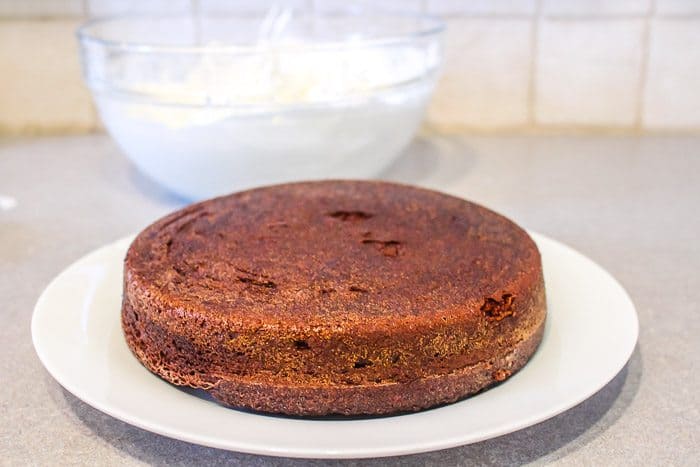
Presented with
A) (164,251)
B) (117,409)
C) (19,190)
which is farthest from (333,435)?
(19,190)

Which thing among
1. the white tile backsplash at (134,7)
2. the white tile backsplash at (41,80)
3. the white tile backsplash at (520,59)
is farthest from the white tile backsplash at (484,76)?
the white tile backsplash at (41,80)

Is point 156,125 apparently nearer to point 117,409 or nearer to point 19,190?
point 19,190

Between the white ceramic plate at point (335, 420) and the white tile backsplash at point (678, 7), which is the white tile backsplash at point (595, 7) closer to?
the white tile backsplash at point (678, 7)

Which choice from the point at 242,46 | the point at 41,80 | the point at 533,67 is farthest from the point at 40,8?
the point at 533,67

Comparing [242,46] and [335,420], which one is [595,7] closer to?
[242,46]

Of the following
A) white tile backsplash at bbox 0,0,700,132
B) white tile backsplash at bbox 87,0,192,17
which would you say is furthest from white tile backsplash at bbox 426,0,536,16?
white tile backsplash at bbox 87,0,192,17

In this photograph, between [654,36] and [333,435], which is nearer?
[333,435]
